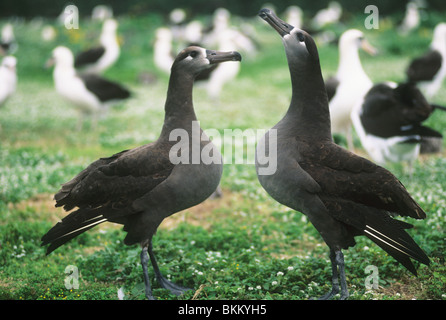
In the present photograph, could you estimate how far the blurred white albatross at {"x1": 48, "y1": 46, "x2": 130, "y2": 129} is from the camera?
12609 mm

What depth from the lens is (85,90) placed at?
1262 cm

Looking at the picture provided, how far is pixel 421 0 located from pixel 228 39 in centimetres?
1777

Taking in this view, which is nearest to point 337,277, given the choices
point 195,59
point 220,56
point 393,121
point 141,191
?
point 141,191

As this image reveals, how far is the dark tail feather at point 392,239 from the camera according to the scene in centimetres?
457

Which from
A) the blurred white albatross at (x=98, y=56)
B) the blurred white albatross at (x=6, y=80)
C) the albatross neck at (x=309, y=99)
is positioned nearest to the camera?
the albatross neck at (x=309, y=99)

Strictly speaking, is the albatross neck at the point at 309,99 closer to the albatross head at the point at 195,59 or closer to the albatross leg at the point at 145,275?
the albatross head at the point at 195,59

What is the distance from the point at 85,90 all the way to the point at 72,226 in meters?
8.22

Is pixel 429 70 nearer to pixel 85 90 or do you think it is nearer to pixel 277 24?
pixel 85 90

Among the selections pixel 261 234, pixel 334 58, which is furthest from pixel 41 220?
pixel 334 58

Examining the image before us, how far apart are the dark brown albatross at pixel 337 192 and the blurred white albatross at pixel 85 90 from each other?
334 inches

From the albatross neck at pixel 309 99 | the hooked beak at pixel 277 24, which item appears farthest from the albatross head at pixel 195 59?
the albatross neck at pixel 309 99

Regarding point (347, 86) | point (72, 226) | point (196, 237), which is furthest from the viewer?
point (347, 86)

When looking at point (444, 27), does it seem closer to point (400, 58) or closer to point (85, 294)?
point (400, 58)

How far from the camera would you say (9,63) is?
12891 millimetres
